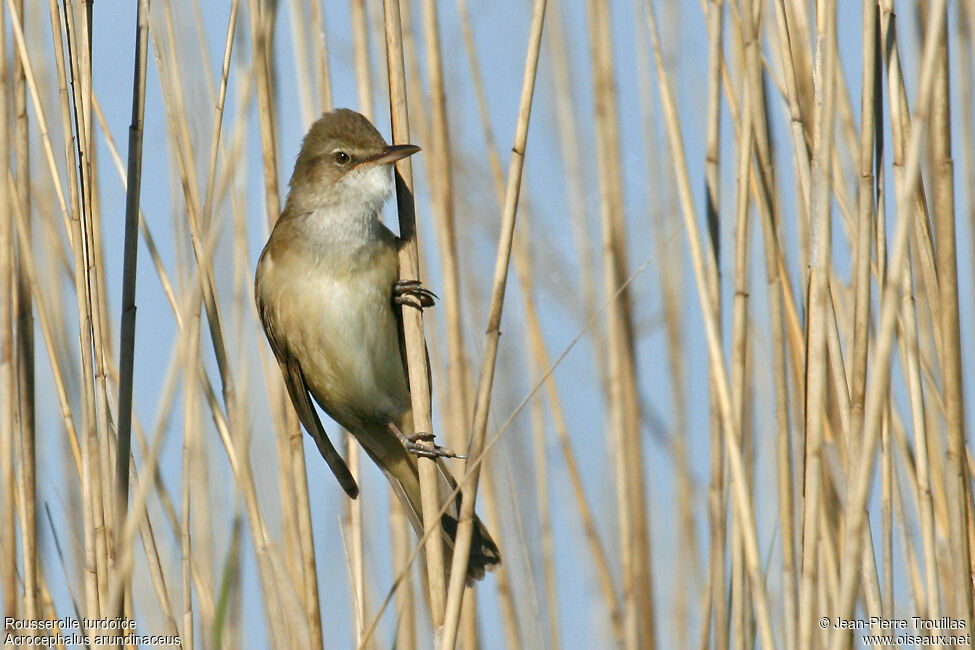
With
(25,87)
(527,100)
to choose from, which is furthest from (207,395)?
(527,100)

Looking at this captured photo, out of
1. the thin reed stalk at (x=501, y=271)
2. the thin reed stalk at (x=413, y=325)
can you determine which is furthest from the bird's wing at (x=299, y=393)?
the thin reed stalk at (x=501, y=271)

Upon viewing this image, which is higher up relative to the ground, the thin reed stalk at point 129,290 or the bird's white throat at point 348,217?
the bird's white throat at point 348,217

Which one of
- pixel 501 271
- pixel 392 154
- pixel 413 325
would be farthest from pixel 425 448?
pixel 392 154

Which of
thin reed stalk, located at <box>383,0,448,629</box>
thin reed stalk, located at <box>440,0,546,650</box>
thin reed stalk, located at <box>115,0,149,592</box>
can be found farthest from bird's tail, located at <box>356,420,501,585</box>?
thin reed stalk, located at <box>115,0,149,592</box>

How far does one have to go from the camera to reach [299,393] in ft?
8.68

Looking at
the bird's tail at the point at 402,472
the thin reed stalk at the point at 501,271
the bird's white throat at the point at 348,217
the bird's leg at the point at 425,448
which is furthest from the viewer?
the bird's tail at the point at 402,472

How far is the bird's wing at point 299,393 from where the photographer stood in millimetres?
2582

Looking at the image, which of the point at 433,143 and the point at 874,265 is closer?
the point at 874,265

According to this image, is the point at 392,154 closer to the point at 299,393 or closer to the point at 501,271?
the point at 501,271

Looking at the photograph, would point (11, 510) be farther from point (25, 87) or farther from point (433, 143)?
point (433, 143)

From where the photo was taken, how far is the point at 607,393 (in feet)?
9.03

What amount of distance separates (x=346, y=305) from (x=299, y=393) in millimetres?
338

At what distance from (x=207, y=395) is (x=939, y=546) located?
1567mm

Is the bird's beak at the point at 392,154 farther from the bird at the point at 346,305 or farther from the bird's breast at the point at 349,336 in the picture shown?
the bird's breast at the point at 349,336
